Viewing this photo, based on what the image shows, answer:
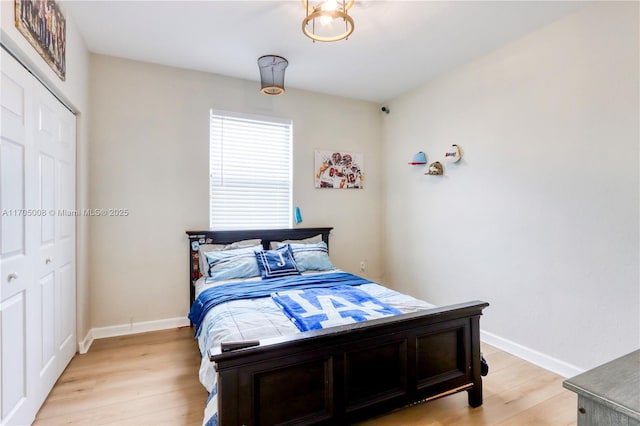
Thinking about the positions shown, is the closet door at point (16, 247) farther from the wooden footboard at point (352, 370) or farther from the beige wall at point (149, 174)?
the beige wall at point (149, 174)

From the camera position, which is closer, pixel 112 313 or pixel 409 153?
pixel 112 313

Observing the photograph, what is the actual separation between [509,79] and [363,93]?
1667mm

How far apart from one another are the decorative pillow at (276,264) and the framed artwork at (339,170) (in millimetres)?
1102

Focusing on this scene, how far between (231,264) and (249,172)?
112cm

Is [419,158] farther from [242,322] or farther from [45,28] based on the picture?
[45,28]

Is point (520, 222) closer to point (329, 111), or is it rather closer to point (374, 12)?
point (374, 12)

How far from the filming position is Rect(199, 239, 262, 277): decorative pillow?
3128 mm

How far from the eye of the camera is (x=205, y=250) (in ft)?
10.6

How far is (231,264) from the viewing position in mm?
3029

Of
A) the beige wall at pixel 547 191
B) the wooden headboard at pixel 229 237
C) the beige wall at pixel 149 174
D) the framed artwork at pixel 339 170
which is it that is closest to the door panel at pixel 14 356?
the beige wall at pixel 149 174

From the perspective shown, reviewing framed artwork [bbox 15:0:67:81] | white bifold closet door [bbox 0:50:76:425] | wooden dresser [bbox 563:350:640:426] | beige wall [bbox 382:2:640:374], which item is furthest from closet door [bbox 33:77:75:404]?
beige wall [bbox 382:2:640:374]

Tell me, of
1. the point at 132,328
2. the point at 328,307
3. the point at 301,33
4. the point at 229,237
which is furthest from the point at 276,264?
the point at 301,33

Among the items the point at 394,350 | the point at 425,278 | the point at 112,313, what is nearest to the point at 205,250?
the point at 112,313

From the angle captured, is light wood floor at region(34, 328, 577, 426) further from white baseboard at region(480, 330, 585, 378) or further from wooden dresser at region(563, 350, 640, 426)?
wooden dresser at region(563, 350, 640, 426)
